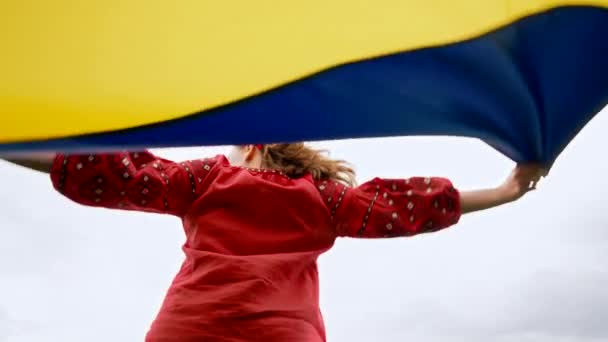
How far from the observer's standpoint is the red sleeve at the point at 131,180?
5.70ft

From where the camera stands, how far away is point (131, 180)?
6.02 ft

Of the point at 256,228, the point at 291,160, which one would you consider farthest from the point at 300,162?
the point at 256,228

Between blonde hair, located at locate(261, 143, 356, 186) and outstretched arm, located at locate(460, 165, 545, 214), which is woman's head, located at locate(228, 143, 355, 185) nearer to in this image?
blonde hair, located at locate(261, 143, 356, 186)

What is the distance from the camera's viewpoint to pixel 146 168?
6.22 ft

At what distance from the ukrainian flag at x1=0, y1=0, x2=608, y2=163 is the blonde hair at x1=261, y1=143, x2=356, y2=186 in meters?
0.75

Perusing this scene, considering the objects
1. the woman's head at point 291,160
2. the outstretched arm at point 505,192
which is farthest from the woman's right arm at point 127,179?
the outstretched arm at point 505,192

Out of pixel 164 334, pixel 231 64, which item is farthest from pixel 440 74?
pixel 164 334

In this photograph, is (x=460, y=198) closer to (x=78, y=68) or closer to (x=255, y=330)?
(x=255, y=330)

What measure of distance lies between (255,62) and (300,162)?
900mm

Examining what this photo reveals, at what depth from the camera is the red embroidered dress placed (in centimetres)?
191

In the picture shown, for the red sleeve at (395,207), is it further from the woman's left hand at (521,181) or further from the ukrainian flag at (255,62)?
the ukrainian flag at (255,62)

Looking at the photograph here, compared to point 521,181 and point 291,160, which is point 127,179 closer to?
point 291,160

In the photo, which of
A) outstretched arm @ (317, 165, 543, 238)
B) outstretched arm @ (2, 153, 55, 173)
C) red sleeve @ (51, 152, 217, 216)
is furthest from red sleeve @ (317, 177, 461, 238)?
outstretched arm @ (2, 153, 55, 173)

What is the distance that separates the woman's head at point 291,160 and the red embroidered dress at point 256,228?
4.7 inches
